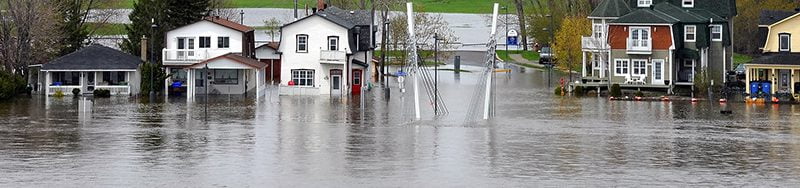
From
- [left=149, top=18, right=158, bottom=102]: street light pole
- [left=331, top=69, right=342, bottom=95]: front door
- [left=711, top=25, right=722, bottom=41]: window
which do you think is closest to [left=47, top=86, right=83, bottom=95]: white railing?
[left=149, top=18, right=158, bottom=102]: street light pole

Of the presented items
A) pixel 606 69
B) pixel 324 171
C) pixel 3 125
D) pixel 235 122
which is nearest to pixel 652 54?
pixel 606 69

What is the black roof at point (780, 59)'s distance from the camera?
264 feet

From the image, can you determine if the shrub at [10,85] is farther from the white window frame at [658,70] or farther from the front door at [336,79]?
the white window frame at [658,70]

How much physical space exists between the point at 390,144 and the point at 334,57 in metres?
34.1

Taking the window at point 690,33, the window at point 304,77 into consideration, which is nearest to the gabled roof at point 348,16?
the window at point 304,77

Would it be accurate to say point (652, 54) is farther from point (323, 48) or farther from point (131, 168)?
point (131, 168)

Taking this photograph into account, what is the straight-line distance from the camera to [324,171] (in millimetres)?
43688

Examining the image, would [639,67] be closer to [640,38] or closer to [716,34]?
[640,38]

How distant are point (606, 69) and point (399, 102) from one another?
16320 millimetres

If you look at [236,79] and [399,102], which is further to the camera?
[236,79]

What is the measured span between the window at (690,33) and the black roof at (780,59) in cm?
605

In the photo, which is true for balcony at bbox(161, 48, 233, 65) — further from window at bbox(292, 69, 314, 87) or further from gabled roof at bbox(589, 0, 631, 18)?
gabled roof at bbox(589, 0, 631, 18)

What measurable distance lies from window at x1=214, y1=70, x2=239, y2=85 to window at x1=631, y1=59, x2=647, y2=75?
22.1 metres

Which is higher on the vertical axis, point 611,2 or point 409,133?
point 611,2
